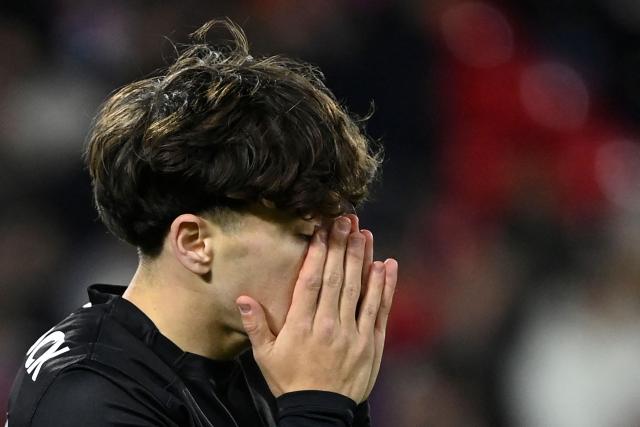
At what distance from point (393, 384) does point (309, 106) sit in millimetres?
2446

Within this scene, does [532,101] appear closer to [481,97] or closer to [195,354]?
[481,97]

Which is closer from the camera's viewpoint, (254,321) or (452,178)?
(254,321)

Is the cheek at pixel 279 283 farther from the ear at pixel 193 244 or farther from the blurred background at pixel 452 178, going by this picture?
the blurred background at pixel 452 178

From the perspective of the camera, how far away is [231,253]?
1.95 metres

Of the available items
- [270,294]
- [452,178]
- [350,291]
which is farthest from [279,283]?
[452,178]

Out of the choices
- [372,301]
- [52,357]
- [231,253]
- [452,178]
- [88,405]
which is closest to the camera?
[88,405]

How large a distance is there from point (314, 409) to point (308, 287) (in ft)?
0.77

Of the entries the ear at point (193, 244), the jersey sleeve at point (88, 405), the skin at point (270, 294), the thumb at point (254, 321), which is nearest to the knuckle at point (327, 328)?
the skin at point (270, 294)

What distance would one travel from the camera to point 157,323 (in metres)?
1.96

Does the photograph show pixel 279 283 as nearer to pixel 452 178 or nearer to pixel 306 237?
pixel 306 237

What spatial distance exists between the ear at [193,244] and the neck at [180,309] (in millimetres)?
49

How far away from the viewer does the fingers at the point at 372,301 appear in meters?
2.05

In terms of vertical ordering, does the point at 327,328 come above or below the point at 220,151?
below

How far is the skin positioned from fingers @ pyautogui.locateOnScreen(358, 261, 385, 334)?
1.0 inches
